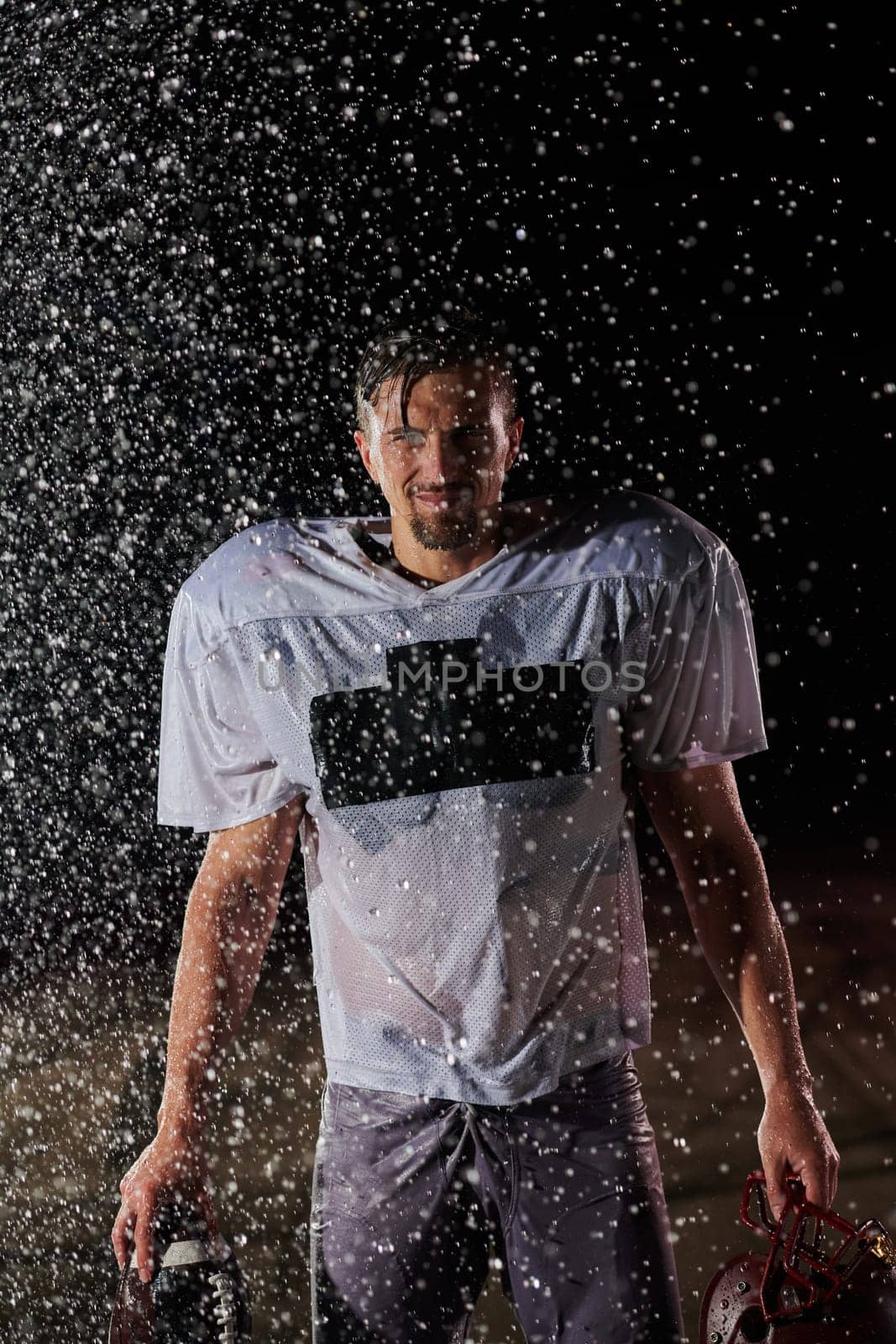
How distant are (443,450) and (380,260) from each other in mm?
1380

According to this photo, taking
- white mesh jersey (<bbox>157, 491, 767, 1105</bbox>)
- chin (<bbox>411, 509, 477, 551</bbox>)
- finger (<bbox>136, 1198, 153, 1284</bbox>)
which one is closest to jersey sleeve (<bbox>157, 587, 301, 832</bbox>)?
white mesh jersey (<bbox>157, 491, 767, 1105</bbox>)

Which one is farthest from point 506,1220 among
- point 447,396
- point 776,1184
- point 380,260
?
point 380,260

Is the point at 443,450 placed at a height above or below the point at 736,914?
above

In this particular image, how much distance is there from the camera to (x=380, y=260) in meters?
2.26

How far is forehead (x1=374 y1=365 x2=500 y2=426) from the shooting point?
105 cm

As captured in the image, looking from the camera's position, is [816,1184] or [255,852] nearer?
[816,1184]

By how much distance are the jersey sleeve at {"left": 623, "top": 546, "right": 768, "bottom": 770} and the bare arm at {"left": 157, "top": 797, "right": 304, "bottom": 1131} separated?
0.35 metres

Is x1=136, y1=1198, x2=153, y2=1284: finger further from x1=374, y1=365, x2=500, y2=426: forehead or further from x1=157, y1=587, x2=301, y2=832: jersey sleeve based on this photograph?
x1=374, y1=365, x2=500, y2=426: forehead

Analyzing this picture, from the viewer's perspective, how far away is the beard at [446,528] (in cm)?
106

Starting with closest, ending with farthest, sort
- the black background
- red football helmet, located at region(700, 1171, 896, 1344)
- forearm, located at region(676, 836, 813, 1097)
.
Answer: red football helmet, located at region(700, 1171, 896, 1344)
forearm, located at region(676, 836, 813, 1097)
the black background

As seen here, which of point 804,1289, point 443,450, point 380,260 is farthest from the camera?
point 380,260

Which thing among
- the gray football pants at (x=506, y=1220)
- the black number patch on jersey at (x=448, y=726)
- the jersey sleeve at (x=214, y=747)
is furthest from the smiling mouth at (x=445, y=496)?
the gray football pants at (x=506, y=1220)

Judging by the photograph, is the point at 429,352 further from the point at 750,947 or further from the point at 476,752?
the point at 750,947

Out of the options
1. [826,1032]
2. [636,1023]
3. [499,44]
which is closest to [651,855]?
[826,1032]
